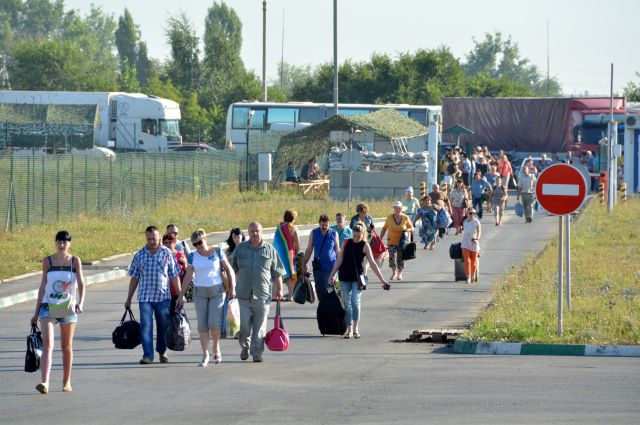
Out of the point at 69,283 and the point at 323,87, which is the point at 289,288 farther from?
the point at 323,87

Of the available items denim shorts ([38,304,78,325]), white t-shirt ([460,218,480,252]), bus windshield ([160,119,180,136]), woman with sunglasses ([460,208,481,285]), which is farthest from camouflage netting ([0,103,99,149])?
denim shorts ([38,304,78,325])

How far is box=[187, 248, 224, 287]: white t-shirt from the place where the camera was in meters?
14.4

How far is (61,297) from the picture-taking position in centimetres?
1259

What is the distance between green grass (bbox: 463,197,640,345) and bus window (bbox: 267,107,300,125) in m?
35.6

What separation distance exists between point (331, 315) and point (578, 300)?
14.6ft

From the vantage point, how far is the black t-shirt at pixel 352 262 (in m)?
16.8

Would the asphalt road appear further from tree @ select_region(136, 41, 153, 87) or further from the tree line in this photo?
tree @ select_region(136, 41, 153, 87)

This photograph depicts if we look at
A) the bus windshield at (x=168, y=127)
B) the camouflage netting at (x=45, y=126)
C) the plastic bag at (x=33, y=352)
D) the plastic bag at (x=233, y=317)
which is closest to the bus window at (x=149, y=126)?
the bus windshield at (x=168, y=127)

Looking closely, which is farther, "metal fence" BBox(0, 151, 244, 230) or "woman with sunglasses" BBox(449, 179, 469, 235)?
"metal fence" BBox(0, 151, 244, 230)

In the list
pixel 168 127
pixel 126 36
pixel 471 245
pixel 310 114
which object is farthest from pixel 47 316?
pixel 126 36

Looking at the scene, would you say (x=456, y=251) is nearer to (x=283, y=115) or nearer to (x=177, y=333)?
(x=177, y=333)

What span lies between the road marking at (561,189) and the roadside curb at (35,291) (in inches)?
371

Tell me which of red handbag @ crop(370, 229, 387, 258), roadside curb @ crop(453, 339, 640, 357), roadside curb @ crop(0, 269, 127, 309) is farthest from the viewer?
red handbag @ crop(370, 229, 387, 258)

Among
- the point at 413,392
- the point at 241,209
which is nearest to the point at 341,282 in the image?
the point at 413,392
